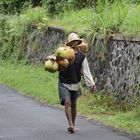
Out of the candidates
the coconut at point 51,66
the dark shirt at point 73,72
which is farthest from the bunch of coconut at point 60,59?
the dark shirt at point 73,72

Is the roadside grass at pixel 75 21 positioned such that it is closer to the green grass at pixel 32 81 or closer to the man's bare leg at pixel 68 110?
the green grass at pixel 32 81

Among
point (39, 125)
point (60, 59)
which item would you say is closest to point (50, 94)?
point (39, 125)

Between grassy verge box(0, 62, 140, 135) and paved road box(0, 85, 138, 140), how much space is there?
41 centimetres

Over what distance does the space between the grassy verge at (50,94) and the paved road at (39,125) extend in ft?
1.34

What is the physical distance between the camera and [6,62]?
24.4 meters

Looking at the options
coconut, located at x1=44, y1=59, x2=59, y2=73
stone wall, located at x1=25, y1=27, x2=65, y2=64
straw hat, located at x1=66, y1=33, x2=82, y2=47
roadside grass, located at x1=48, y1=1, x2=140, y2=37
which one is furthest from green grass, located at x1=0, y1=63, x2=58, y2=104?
coconut, located at x1=44, y1=59, x2=59, y2=73

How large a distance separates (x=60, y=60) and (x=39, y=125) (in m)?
1.85

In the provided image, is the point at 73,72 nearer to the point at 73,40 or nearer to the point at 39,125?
the point at 73,40

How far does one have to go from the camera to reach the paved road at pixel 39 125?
34.6 feet

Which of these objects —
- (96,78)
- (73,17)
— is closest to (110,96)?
(96,78)

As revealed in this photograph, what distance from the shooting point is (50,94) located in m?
15.9

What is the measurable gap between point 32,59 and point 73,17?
3.54 m

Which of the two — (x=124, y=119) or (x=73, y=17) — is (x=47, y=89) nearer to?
(x=73, y=17)

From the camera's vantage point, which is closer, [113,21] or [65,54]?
[65,54]
